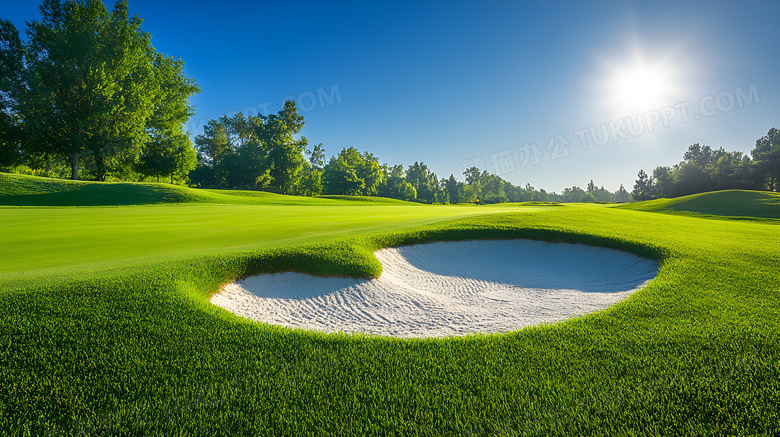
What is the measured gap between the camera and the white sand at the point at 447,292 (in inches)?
157

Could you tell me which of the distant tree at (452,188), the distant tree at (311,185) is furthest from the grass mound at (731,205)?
the distant tree at (452,188)

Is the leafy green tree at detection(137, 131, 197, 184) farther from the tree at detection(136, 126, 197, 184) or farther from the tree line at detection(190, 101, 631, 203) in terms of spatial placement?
the tree line at detection(190, 101, 631, 203)

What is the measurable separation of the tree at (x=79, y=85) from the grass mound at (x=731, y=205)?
1789 inches

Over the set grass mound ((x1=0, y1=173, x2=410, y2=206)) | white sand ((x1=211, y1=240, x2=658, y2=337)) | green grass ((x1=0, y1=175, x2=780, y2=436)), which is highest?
grass mound ((x1=0, y1=173, x2=410, y2=206))

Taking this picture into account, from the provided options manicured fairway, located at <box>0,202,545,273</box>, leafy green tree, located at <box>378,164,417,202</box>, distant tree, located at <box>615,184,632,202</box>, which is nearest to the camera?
manicured fairway, located at <box>0,202,545,273</box>

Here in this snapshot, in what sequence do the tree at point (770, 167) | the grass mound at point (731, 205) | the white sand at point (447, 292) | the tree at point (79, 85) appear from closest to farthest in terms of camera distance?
the white sand at point (447, 292)
the grass mound at point (731, 205)
the tree at point (79, 85)
the tree at point (770, 167)

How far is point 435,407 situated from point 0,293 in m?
4.80

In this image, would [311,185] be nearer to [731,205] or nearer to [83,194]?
[83,194]

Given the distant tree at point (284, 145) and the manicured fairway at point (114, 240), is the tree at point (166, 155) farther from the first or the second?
the manicured fairway at point (114, 240)

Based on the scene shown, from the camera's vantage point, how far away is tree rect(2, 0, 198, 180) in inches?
960

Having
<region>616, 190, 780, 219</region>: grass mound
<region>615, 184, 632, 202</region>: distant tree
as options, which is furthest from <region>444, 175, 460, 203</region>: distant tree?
<region>615, 184, 632, 202</region>: distant tree

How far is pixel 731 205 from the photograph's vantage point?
22406mm

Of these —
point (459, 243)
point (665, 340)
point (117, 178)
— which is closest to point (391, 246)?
point (459, 243)

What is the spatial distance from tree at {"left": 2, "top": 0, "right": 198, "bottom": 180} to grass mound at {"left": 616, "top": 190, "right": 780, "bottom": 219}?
45.5 metres
